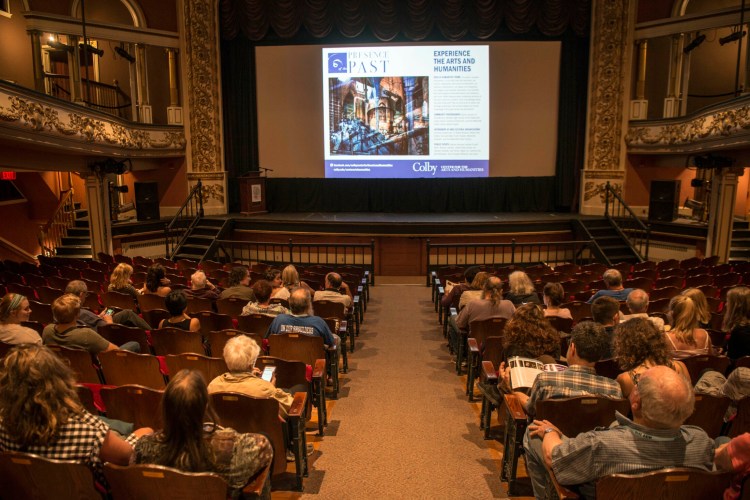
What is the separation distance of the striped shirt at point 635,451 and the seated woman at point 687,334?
1.82 metres

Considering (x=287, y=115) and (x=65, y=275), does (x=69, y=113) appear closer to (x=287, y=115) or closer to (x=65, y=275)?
(x=65, y=275)

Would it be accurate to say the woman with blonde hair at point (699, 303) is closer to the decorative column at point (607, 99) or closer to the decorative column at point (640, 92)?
the decorative column at point (607, 99)

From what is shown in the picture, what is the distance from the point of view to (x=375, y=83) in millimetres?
14547

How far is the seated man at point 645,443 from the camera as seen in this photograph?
7.69 ft

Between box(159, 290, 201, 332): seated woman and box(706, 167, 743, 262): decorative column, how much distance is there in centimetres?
1071

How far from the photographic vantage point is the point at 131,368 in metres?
4.18

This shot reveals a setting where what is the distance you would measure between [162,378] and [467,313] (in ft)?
9.18

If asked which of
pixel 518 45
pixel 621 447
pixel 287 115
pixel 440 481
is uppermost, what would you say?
pixel 518 45

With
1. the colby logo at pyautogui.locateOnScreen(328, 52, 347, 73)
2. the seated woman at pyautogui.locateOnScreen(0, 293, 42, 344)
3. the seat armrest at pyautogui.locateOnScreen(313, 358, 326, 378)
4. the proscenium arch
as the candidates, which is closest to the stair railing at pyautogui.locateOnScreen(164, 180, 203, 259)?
the proscenium arch

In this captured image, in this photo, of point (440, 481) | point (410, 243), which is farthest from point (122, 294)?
point (410, 243)

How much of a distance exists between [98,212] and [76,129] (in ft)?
7.08

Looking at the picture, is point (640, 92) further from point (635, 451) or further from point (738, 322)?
point (635, 451)

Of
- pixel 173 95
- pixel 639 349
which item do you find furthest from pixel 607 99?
pixel 639 349

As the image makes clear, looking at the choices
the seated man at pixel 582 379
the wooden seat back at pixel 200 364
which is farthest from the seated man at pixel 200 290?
the seated man at pixel 582 379
